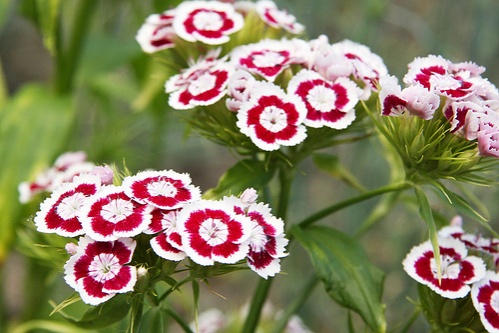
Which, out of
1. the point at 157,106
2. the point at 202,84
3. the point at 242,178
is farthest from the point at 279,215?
the point at 157,106

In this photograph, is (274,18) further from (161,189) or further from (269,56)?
(161,189)

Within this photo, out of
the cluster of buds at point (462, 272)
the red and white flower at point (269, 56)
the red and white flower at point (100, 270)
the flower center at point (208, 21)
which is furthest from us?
the flower center at point (208, 21)

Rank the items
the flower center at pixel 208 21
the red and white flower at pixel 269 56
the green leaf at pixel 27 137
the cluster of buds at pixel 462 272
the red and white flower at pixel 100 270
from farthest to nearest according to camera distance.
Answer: the green leaf at pixel 27 137
the flower center at pixel 208 21
the red and white flower at pixel 269 56
the cluster of buds at pixel 462 272
the red and white flower at pixel 100 270

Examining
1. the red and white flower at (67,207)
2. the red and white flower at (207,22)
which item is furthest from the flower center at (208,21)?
the red and white flower at (67,207)

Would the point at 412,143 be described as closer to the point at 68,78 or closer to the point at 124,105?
the point at 68,78

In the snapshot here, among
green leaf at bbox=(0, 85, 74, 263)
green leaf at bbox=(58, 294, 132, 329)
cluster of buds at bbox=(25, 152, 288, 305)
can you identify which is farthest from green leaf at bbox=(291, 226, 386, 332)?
green leaf at bbox=(0, 85, 74, 263)

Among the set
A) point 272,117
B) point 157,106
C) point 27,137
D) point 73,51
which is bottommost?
point 157,106

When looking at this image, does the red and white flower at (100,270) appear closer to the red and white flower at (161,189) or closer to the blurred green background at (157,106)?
the red and white flower at (161,189)

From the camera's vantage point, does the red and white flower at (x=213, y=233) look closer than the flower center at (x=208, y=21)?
Yes
